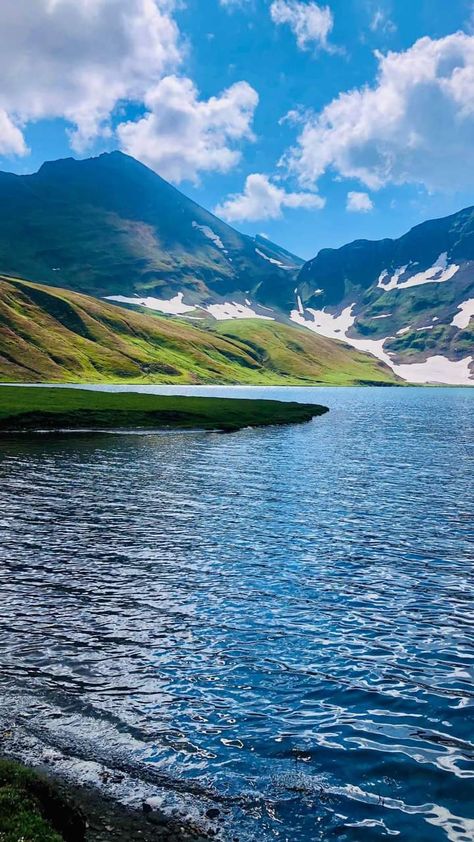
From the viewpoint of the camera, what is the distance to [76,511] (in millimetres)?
41312

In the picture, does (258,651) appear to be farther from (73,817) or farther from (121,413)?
(121,413)

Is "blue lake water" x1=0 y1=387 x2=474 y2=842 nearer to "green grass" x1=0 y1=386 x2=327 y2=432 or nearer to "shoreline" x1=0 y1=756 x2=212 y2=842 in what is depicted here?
"shoreline" x1=0 y1=756 x2=212 y2=842

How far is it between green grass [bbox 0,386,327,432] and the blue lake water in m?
51.3

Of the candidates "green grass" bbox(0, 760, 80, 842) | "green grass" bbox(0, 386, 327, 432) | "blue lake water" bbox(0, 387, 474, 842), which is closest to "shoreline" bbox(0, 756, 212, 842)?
"green grass" bbox(0, 760, 80, 842)

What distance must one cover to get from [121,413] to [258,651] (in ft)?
298

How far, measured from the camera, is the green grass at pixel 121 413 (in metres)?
95.8

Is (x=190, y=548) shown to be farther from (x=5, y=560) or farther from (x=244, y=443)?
(x=244, y=443)

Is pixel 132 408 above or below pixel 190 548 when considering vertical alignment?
above

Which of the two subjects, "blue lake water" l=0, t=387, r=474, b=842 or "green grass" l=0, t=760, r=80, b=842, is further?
"blue lake water" l=0, t=387, r=474, b=842

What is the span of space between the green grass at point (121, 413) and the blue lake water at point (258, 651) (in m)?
51.3

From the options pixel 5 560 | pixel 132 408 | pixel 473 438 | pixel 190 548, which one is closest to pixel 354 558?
pixel 190 548

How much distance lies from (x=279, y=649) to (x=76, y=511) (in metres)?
24.6

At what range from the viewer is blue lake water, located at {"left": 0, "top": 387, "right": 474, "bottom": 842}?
13453 mm

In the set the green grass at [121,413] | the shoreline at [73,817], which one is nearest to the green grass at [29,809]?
the shoreline at [73,817]
